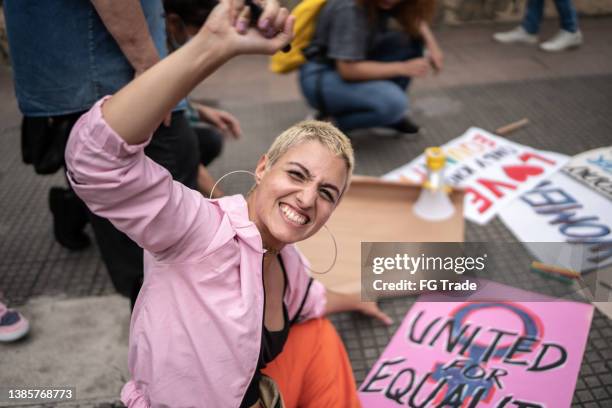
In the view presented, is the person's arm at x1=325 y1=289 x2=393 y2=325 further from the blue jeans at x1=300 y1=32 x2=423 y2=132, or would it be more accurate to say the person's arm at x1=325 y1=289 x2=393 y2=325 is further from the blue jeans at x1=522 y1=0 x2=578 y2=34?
the blue jeans at x1=522 y1=0 x2=578 y2=34

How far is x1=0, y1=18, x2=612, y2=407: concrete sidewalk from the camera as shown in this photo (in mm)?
1628

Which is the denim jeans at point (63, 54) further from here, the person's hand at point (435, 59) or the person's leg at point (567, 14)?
the person's leg at point (567, 14)

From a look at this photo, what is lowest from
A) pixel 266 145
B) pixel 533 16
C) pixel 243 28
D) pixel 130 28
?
pixel 266 145

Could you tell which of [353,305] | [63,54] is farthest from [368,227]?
[63,54]

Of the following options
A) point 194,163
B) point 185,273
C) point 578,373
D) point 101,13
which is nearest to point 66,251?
point 194,163

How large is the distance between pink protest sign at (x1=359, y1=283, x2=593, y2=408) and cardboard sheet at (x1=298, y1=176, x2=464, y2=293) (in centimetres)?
32

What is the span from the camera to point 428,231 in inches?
82.4

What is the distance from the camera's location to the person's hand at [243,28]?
0.74m

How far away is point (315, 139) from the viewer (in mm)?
1112

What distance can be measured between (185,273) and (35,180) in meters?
2.03

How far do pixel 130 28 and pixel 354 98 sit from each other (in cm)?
163

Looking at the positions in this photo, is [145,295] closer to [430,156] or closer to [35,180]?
[430,156]

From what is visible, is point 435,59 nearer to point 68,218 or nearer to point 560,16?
point 560,16

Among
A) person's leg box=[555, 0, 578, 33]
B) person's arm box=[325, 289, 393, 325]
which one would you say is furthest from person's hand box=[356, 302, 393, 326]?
person's leg box=[555, 0, 578, 33]
